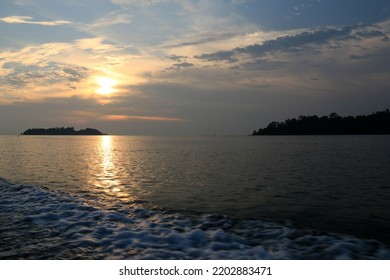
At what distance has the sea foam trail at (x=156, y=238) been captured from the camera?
11.7 m

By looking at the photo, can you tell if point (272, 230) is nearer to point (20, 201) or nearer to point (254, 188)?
point (254, 188)

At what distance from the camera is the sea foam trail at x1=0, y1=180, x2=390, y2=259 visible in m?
11.7

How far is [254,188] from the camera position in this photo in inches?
1048

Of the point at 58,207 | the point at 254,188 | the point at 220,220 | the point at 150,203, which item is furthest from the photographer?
the point at 254,188

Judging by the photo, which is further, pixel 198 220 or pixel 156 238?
pixel 198 220

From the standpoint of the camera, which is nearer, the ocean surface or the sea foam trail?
the sea foam trail

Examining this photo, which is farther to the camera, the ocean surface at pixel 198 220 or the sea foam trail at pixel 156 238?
the ocean surface at pixel 198 220

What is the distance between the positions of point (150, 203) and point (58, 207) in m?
5.62

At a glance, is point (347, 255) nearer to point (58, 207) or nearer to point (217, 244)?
point (217, 244)

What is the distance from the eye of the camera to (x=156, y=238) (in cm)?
1341

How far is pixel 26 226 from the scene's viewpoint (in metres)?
14.8

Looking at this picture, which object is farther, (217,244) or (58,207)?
(58,207)
